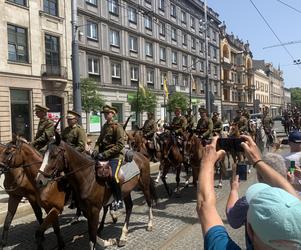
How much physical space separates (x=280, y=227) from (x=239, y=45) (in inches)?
3356

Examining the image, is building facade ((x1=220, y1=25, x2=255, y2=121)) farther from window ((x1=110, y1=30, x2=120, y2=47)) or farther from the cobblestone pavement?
the cobblestone pavement

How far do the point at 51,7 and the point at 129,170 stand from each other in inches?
969

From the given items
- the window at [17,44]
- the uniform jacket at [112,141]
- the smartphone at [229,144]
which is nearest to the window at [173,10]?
the window at [17,44]

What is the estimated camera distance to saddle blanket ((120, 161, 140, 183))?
7484 mm

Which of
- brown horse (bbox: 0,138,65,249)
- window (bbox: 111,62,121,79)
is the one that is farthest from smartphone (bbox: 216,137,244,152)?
window (bbox: 111,62,121,79)

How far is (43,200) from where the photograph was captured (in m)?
6.60

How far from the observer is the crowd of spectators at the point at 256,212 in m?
1.68

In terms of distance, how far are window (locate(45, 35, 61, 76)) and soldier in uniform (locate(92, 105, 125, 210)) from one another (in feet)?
73.1

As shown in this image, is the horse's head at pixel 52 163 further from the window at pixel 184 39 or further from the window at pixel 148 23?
the window at pixel 184 39

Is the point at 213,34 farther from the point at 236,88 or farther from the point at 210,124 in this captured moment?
the point at 210,124

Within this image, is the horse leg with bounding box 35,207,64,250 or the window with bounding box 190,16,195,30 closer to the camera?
the horse leg with bounding box 35,207,64,250

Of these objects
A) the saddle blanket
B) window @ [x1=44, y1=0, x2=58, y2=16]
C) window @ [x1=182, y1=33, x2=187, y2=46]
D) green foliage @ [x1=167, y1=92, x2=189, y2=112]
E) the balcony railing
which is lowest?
the saddle blanket

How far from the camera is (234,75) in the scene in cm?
7969

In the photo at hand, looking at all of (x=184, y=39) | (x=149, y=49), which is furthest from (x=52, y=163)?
(x=184, y=39)
